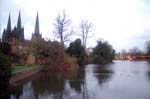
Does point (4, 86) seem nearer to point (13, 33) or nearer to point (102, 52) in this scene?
point (102, 52)

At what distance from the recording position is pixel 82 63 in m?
41.3

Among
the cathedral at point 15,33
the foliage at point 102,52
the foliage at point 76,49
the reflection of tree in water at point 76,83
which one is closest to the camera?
the reflection of tree in water at point 76,83

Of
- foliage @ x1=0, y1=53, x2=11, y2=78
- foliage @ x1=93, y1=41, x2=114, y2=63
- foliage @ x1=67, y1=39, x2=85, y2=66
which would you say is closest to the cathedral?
Answer: foliage @ x1=93, y1=41, x2=114, y2=63

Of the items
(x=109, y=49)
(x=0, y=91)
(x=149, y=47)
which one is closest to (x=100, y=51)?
(x=109, y=49)

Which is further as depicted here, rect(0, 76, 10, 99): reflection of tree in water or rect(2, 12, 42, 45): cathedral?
rect(2, 12, 42, 45): cathedral

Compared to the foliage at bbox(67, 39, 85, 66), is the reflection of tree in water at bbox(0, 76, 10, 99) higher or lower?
lower

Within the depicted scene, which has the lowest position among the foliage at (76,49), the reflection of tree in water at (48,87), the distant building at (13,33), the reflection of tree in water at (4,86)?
the reflection of tree in water at (48,87)

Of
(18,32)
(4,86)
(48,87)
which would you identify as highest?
(18,32)

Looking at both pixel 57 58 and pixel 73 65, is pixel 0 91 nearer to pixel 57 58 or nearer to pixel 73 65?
pixel 57 58

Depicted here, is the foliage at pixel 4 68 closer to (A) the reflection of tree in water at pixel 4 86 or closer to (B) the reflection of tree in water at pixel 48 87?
(A) the reflection of tree in water at pixel 4 86

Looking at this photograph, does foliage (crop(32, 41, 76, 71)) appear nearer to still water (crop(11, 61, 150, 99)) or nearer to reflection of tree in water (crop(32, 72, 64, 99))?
still water (crop(11, 61, 150, 99))

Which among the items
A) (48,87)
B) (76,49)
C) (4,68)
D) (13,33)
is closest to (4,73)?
(4,68)

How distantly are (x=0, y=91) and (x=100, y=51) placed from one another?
43.3 meters

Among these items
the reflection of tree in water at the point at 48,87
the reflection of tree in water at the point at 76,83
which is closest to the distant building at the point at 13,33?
the reflection of tree in water at the point at 76,83
